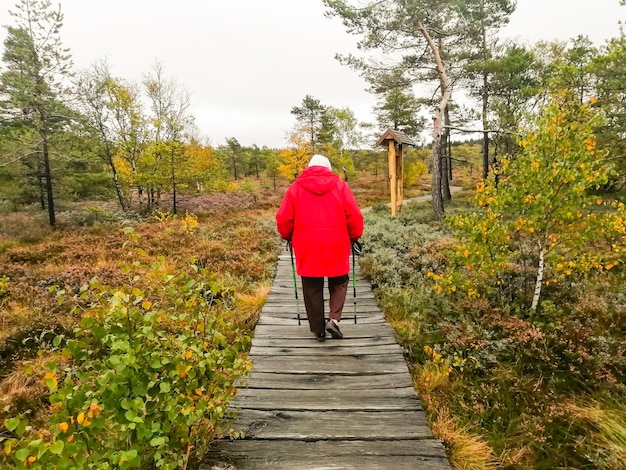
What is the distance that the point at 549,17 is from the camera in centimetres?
3472

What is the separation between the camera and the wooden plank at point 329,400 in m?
3.33

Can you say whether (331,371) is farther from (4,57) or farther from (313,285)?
(4,57)

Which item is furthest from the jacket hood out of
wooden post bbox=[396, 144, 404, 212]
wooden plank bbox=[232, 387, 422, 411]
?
wooden post bbox=[396, 144, 404, 212]

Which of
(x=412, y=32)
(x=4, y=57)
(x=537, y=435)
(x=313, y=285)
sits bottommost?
(x=537, y=435)

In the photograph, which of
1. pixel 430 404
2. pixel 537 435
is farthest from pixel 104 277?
pixel 537 435

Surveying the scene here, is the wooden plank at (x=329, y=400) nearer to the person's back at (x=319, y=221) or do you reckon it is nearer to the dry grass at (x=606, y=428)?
the person's back at (x=319, y=221)

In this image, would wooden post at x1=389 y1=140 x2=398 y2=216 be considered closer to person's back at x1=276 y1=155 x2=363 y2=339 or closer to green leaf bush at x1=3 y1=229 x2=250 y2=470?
person's back at x1=276 y1=155 x2=363 y2=339

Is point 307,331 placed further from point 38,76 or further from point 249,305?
point 38,76

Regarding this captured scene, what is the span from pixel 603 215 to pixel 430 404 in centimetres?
380

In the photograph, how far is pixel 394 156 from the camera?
14.9 meters

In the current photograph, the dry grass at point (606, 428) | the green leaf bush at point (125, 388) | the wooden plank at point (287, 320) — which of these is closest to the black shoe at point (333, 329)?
the wooden plank at point (287, 320)

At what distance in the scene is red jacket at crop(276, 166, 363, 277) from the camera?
424 cm

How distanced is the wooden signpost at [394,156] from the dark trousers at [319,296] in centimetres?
1079

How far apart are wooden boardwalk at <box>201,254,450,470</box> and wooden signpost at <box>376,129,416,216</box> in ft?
Result: 36.0
